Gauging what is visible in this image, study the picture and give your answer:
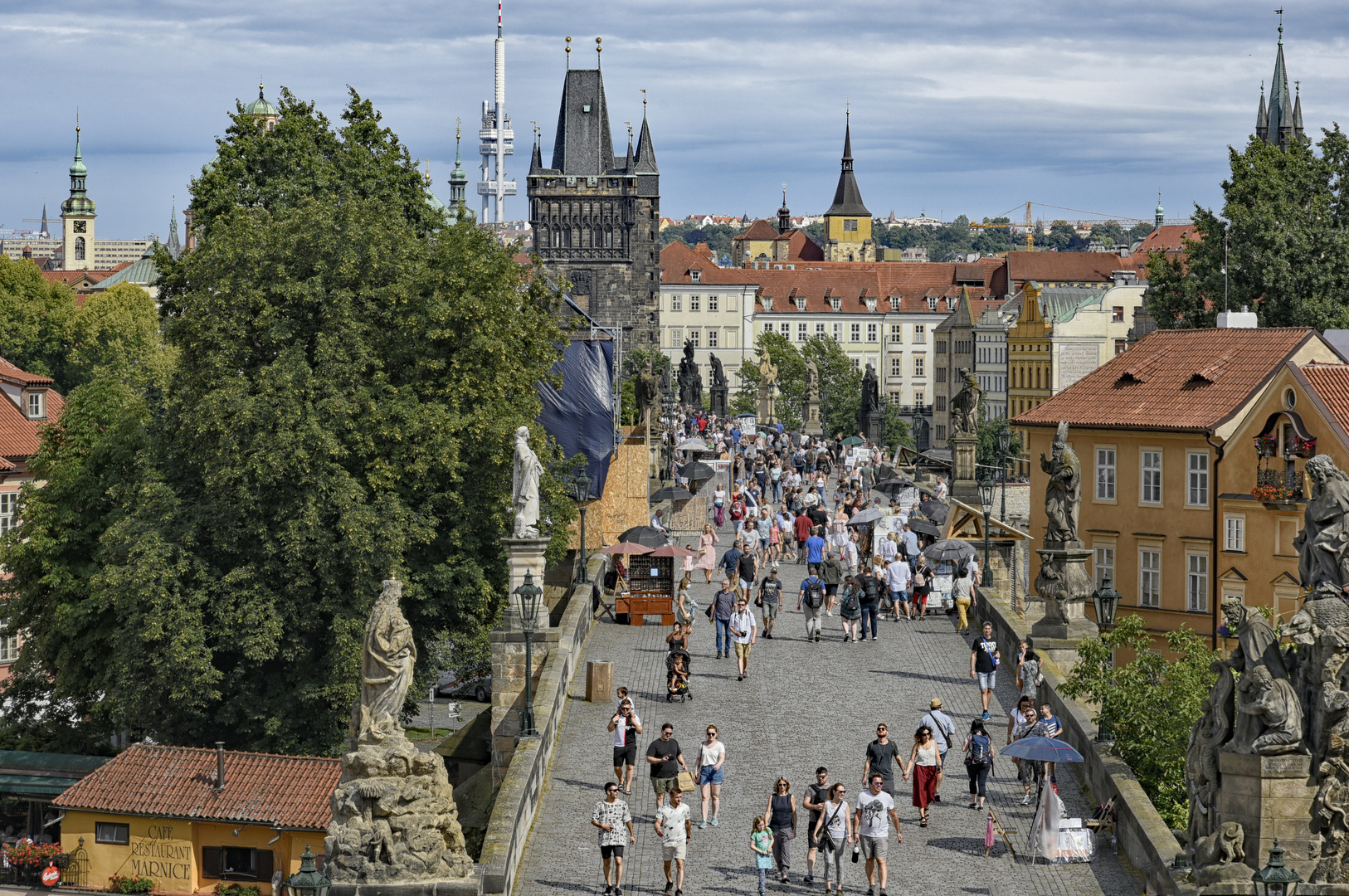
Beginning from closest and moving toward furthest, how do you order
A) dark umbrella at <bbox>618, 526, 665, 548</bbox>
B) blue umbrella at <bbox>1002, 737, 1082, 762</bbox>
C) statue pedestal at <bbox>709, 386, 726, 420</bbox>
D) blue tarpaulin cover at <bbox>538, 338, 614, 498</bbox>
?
blue umbrella at <bbox>1002, 737, 1082, 762</bbox>
dark umbrella at <bbox>618, 526, 665, 548</bbox>
blue tarpaulin cover at <bbox>538, 338, 614, 498</bbox>
statue pedestal at <bbox>709, 386, 726, 420</bbox>

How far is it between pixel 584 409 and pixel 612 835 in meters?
20.9

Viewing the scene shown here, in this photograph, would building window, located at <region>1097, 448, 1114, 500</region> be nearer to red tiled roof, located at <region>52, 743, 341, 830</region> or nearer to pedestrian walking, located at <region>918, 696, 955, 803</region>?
red tiled roof, located at <region>52, 743, 341, 830</region>

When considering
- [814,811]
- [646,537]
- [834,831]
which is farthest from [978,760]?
[646,537]

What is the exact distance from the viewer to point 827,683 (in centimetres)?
2392

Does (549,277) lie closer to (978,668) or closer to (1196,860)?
(978,668)

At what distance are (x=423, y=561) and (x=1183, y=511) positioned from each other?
21.0 m

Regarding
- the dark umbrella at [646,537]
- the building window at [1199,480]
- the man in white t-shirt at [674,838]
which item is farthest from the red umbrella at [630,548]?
the building window at [1199,480]

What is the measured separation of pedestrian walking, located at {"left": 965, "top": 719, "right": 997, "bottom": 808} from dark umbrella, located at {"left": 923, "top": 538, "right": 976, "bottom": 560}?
34.6 feet

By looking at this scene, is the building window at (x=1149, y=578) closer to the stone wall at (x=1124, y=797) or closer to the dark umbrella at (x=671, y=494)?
the dark umbrella at (x=671, y=494)

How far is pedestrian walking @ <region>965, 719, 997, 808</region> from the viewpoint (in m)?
18.2

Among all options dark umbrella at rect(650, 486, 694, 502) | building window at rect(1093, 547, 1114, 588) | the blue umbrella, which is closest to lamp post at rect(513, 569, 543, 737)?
the blue umbrella

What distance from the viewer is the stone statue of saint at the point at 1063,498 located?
25.0 meters

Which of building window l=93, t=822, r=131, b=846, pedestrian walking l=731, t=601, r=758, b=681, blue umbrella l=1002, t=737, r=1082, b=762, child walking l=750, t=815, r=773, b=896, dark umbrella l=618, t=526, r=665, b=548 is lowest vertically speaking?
building window l=93, t=822, r=131, b=846

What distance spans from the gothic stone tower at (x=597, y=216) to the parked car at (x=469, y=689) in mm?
93316
